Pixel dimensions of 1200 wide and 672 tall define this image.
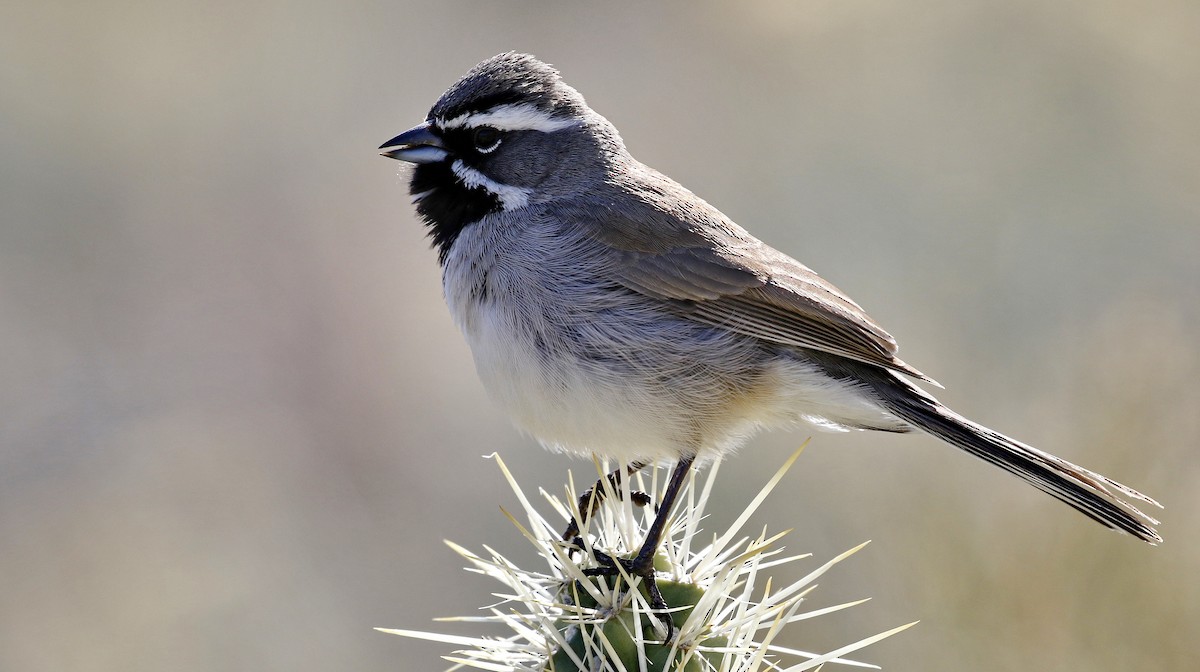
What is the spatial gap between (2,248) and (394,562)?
18.9 ft

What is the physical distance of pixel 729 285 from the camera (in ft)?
13.6

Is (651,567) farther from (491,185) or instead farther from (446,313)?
(446,313)

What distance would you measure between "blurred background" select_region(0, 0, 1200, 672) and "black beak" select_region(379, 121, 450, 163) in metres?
3.02

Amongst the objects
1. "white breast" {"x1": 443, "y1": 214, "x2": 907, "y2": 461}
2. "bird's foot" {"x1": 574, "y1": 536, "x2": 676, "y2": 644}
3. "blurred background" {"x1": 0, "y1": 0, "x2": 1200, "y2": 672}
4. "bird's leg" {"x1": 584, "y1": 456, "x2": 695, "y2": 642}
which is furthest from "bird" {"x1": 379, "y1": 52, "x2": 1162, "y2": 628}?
"blurred background" {"x1": 0, "y1": 0, "x2": 1200, "y2": 672}

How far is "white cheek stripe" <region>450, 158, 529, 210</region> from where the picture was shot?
14.2 feet

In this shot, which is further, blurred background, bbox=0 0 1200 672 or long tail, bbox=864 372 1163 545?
blurred background, bbox=0 0 1200 672

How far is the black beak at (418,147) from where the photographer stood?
168 inches

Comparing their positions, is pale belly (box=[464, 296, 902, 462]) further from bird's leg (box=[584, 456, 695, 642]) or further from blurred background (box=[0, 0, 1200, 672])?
blurred background (box=[0, 0, 1200, 672])

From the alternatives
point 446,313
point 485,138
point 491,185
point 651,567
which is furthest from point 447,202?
point 446,313

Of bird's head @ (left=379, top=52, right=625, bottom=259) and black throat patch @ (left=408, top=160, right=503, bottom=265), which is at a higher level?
bird's head @ (left=379, top=52, right=625, bottom=259)

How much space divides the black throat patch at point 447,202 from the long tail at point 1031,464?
66.3 inches

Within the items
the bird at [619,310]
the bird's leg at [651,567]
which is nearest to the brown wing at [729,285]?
the bird at [619,310]

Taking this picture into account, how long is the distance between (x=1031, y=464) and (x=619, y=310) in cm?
152

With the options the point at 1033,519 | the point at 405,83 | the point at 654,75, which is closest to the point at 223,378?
the point at 405,83
